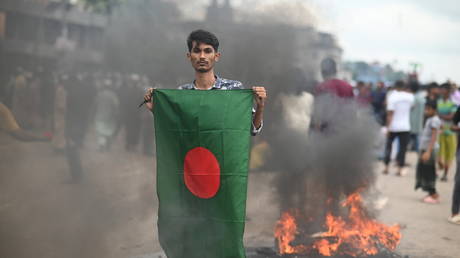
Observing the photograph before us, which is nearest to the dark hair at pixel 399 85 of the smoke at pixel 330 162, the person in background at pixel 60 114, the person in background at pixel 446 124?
the person in background at pixel 446 124

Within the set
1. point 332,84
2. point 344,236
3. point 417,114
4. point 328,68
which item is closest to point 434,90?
point 417,114

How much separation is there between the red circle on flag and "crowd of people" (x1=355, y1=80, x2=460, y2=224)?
433 centimetres

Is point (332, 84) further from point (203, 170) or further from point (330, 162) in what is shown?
point (203, 170)

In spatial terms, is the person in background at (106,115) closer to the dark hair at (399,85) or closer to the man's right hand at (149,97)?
the dark hair at (399,85)

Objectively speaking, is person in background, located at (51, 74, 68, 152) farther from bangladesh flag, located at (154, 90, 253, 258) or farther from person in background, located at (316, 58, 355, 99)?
bangladesh flag, located at (154, 90, 253, 258)

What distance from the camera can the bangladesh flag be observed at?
3.04 m

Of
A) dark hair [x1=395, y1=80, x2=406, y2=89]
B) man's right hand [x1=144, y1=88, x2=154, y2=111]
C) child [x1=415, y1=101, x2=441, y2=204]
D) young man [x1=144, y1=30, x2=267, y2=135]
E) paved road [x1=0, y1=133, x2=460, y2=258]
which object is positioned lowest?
paved road [x1=0, y1=133, x2=460, y2=258]

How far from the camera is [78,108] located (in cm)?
905

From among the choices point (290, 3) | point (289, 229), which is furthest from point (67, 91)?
point (289, 229)

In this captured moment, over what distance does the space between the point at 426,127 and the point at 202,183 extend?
19.8 ft

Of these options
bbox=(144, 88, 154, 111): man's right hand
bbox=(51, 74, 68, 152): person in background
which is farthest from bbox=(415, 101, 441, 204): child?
bbox=(144, 88, 154, 111): man's right hand

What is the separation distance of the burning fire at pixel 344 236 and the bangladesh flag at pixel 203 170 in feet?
5.88

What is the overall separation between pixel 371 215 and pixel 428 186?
2.59 meters

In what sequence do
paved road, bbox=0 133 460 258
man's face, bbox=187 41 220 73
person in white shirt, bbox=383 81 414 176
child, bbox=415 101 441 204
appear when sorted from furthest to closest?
1. person in white shirt, bbox=383 81 414 176
2. child, bbox=415 101 441 204
3. paved road, bbox=0 133 460 258
4. man's face, bbox=187 41 220 73
